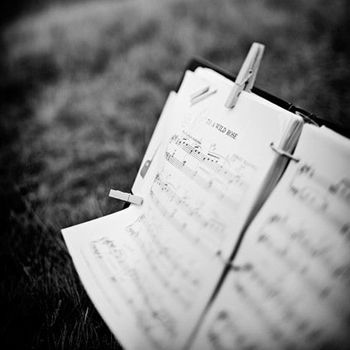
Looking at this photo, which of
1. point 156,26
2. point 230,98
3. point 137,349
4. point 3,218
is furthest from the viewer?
point 156,26

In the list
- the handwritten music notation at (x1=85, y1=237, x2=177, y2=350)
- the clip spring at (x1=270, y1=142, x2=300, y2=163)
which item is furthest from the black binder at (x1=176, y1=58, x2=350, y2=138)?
the handwritten music notation at (x1=85, y1=237, x2=177, y2=350)

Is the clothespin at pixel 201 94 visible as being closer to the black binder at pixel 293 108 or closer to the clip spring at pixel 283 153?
the black binder at pixel 293 108

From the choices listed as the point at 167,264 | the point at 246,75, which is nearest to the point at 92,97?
the point at 246,75

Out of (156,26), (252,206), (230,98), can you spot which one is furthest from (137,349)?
(156,26)

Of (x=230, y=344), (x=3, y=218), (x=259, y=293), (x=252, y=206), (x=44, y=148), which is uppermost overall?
(x=252, y=206)

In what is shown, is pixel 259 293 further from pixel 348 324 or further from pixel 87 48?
pixel 87 48

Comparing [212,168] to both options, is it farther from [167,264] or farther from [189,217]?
[167,264]
